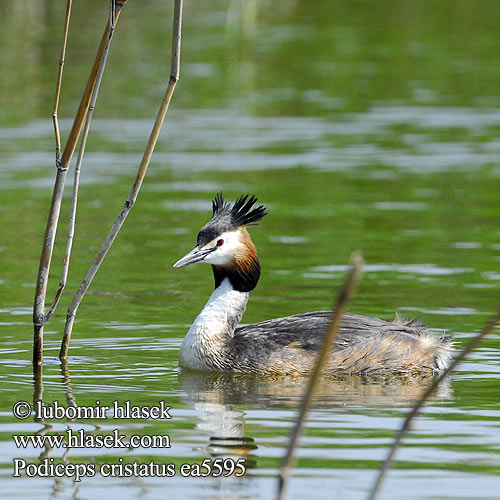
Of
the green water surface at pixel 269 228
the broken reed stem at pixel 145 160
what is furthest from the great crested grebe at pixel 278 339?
the broken reed stem at pixel 145 160

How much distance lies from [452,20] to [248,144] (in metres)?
16.2

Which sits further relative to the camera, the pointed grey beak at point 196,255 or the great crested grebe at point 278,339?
the pointed grey beak at point 196,255

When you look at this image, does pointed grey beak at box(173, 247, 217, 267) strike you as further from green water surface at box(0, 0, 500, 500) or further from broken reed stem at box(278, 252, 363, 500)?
broken reed stem at box(278, 252, 363, 500)

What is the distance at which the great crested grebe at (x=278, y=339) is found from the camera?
30.7 feet

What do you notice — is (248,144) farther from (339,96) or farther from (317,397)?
(317,397)

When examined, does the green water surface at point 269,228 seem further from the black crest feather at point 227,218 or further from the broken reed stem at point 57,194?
the black crest feather at point 227,218

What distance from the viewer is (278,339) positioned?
943 cm

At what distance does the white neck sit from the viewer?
9555 millimetres

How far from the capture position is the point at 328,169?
17.7 metres

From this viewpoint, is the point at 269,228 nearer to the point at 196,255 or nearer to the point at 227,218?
the point at 227,218

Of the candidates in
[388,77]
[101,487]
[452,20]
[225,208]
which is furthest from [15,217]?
[452,20]

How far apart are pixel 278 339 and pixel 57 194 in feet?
6.91

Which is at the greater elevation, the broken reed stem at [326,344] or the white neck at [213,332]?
the broken reed stem at [326,344]

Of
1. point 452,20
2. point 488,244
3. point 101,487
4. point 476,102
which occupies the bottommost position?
point 101,487
